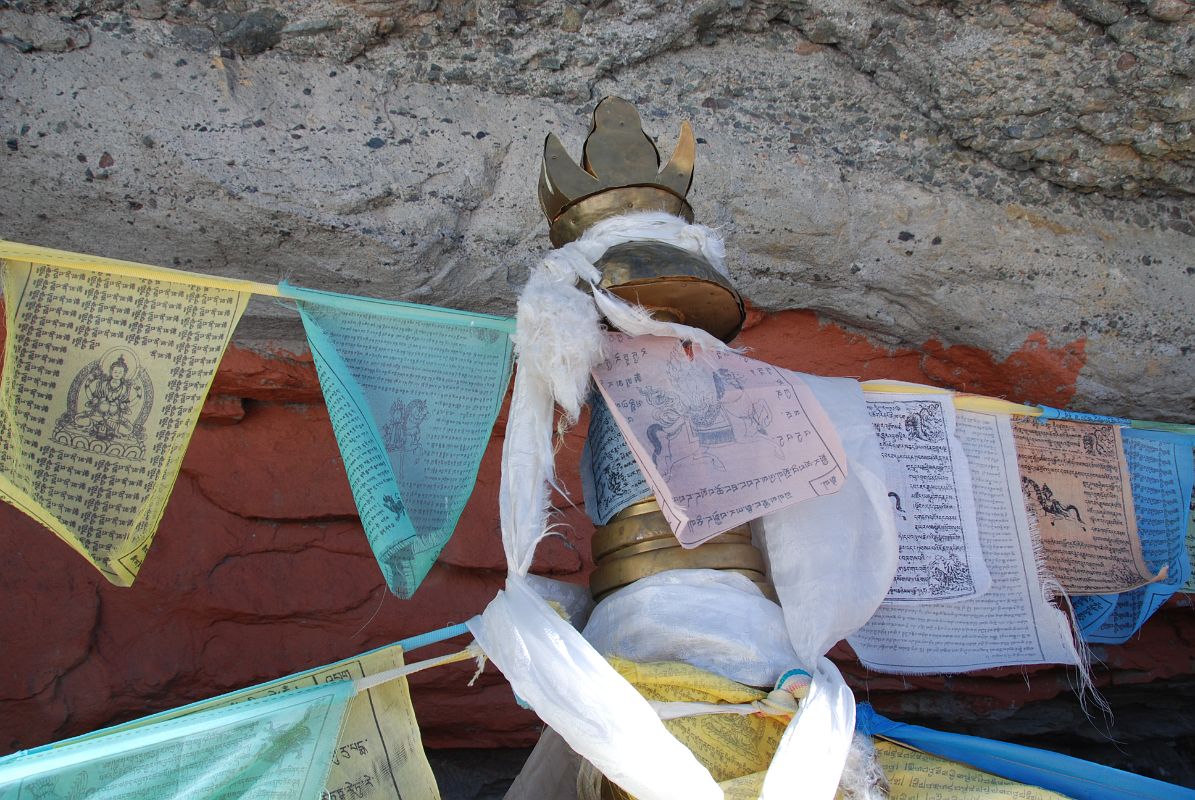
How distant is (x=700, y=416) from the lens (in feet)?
3.90

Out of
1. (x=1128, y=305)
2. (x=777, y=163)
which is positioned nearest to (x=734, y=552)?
(x=777, y=163)

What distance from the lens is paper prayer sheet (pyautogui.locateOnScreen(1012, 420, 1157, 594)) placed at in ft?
5.14

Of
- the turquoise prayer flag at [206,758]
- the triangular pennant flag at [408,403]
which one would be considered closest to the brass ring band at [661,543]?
the triangular pennant flag at [408,403]

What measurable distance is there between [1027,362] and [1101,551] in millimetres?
434

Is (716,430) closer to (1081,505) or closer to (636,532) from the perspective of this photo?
(636,532)

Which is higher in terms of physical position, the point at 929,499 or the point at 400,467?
the point at 400,467

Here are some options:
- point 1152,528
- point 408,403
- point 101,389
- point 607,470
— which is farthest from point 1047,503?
point 101,389

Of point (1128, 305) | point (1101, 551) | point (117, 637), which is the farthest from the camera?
point (1128, 305)

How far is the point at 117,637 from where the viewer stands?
1.75m

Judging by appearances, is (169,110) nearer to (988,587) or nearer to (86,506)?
(86,506)

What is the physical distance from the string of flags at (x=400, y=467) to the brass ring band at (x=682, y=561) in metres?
0.05

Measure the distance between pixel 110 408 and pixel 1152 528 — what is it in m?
1.54

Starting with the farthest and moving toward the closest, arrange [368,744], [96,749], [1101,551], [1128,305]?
1. [1128,305]
2. [1101,551]
3. [368,744]
4. [96,749]

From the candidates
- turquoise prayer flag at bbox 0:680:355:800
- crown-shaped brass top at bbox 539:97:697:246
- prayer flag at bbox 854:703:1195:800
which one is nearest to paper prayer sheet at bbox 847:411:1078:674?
prayer flag at bbox 854:703:1195:800
